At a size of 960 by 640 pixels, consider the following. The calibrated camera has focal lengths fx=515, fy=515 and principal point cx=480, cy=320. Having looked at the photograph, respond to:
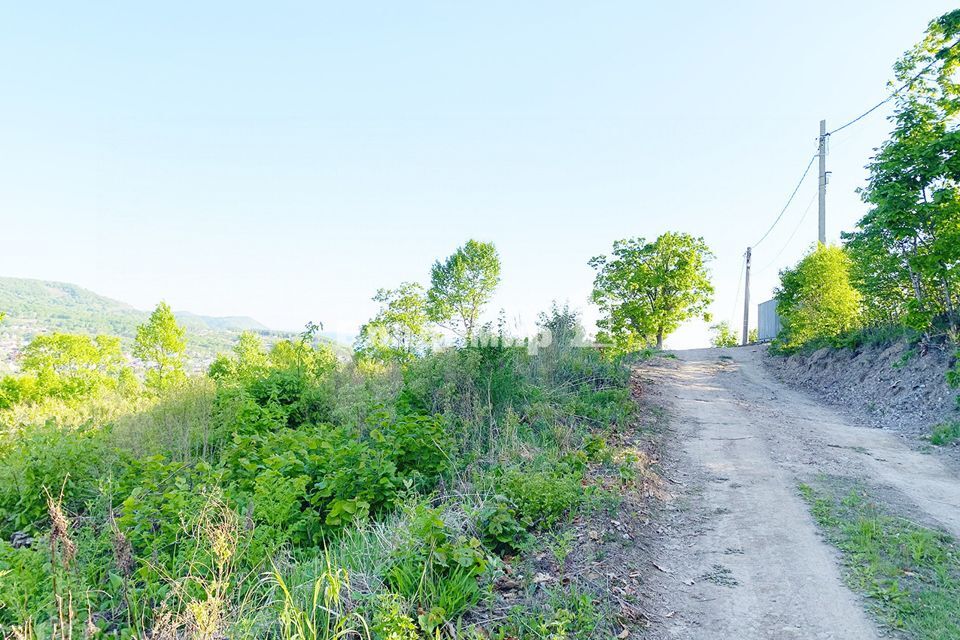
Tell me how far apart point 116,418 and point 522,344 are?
740 cm

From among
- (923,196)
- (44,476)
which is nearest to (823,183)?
(923,196)

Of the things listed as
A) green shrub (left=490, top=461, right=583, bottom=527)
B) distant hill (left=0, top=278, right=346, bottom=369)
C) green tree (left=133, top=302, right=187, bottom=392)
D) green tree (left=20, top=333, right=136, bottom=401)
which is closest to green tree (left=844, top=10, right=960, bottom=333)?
green shrub (left=490, top=461, right=583, bottom=527)

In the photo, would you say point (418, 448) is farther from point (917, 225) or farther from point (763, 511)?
point (917, 225)

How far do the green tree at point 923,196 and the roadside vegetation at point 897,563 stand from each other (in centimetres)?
801

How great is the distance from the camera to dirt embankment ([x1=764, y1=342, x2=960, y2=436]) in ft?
32.2

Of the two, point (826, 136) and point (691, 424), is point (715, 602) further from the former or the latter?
point (826, 136)

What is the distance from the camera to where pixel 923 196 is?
36.0 feet

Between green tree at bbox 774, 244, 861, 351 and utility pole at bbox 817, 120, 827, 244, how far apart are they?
6.95 feet

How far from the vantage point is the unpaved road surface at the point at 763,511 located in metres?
Result: 3.51

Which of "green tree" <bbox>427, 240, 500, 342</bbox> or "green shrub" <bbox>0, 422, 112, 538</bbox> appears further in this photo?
"green tree" <bbox>427, 240, 500, 342</bbox>

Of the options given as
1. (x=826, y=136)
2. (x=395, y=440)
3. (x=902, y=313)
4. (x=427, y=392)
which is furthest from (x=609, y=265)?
(x=395, y=440)

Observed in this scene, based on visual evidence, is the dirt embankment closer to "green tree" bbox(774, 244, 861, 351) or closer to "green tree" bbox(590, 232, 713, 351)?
"green tree" bbox(774, 244, 861, 351)

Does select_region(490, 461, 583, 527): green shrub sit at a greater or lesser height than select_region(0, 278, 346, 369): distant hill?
lesser

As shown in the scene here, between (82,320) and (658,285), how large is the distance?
42.6m
